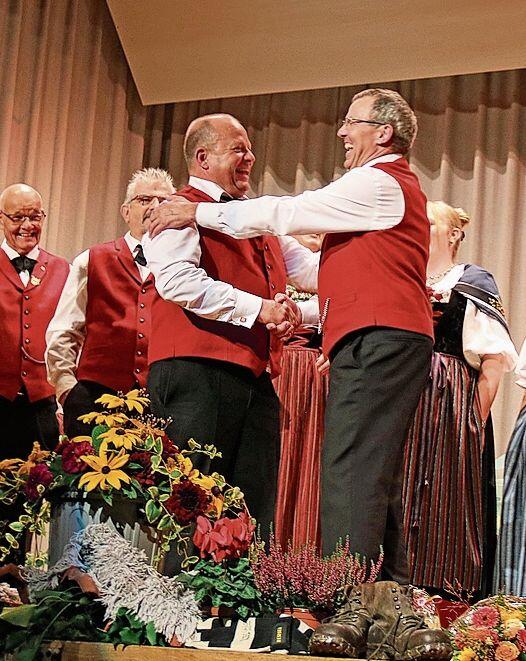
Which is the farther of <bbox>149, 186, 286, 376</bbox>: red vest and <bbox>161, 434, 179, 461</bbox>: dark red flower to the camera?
<bbox>149, 186, 286, 376</bbox>: red vest

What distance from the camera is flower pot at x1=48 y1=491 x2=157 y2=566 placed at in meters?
2.35

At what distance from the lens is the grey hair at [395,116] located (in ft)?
10.3

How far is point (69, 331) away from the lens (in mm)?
3787

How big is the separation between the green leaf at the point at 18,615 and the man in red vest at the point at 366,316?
83cm

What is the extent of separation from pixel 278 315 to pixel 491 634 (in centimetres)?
118

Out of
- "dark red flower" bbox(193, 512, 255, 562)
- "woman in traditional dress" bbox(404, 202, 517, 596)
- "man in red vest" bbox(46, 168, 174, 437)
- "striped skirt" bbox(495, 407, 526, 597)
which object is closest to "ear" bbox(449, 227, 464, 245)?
"woman in traditional dress" bbox(404, 202, 517, 596)

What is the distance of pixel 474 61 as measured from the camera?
5.41m

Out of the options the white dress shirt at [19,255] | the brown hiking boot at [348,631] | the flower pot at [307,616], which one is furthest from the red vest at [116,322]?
the brown hiking boot at [348,631]

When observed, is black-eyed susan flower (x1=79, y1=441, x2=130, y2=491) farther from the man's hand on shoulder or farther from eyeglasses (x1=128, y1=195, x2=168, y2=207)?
eyeglasses (x1=128, y1=195, x2=168, y2=207)

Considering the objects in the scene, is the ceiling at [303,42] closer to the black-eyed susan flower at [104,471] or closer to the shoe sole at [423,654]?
the black-eyed susan flower at [104,471]

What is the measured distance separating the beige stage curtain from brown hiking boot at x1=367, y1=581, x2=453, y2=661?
3.39 m

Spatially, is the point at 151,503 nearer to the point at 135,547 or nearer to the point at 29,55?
the point at 135,547

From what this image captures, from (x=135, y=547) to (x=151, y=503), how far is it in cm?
9

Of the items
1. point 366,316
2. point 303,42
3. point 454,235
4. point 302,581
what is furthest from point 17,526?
point 303,42
